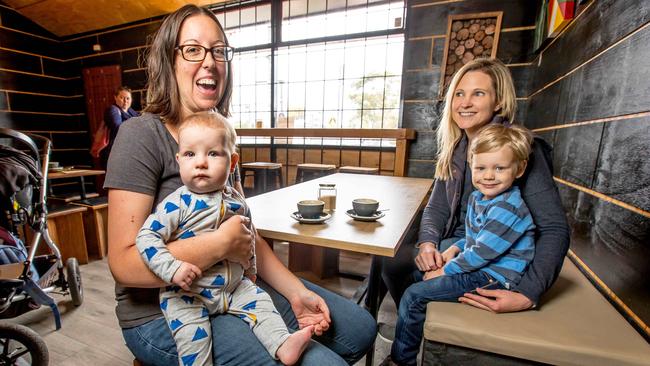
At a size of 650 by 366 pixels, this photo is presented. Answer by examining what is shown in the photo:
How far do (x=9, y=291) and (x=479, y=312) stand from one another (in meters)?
2.10

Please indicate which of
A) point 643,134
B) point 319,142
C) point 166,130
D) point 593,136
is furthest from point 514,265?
point 319,142

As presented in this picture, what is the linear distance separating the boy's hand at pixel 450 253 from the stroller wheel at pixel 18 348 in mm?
1844

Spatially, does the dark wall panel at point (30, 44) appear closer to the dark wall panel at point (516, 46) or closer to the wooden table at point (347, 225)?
the wooden table at point (347, 225)

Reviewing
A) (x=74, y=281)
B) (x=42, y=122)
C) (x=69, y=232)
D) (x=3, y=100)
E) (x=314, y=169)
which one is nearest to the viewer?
(x=74, y=281)

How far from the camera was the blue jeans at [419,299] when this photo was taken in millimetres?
1095

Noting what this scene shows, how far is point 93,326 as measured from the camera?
1914 mm

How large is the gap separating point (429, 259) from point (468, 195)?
15.5 inches

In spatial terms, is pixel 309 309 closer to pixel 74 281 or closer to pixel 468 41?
pixel 74 281

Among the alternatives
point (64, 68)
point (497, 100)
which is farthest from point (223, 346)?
point (64, 68)

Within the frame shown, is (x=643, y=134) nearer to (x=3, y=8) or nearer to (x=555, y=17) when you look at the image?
(x=555, y=17)

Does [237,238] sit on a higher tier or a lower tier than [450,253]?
higher

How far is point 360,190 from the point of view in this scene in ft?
6.70

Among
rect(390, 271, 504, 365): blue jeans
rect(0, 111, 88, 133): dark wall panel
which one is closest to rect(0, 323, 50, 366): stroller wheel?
rect(390, 271, 504, 365): blue jeans

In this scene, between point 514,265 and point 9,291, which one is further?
point 9,291
